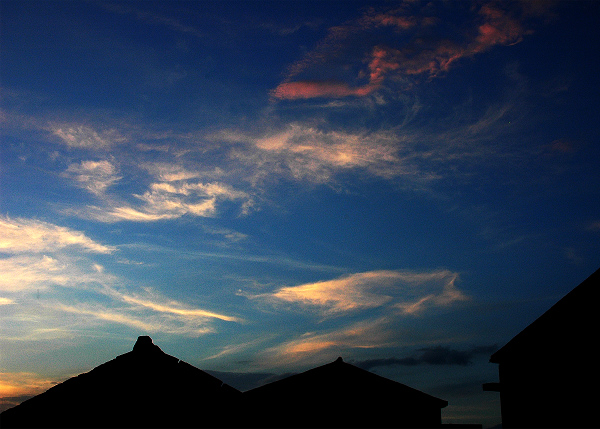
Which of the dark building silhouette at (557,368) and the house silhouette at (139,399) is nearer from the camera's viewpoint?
the house silhouette at (139,399)

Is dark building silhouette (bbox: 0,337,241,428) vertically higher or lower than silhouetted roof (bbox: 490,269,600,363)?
lower

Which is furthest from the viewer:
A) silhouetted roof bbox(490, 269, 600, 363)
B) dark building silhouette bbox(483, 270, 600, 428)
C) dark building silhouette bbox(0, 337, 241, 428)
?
silhouetted roof bbox(490, 269, 600, 363)

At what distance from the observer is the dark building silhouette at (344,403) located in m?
16.3

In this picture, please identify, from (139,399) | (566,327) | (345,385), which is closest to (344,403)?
(345,385)

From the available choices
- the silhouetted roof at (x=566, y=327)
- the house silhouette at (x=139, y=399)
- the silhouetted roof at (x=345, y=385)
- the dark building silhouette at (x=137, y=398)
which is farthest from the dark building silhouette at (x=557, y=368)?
the dark building silhouette at (x=137, y=398)

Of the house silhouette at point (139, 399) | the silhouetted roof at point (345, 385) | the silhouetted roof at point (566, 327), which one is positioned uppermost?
the silhouetted roof at point (566, 327)

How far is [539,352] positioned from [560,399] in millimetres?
1845

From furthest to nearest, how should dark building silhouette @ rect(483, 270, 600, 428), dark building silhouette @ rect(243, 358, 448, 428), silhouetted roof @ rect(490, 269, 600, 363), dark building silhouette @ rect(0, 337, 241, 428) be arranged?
silhouetted roof @ rect(490, 269, 600, 363)
dark building silhouette @ rect(483, 270, 600, 428)
dark building silhouette @ rect(243, 358, 448, 428)
dark building silhouette @ rect(0, 337, 241, 428)

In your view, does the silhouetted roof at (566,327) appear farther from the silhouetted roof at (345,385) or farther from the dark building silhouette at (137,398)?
the dark building silhouette at (137,398)

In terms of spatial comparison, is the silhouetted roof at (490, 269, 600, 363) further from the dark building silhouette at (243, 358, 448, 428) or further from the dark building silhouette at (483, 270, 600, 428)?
the dark building silhouette at (243, 358, 448, 428)

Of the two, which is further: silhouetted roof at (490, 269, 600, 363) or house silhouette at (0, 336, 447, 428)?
silhouetted roof at (490, 269, 600, 363)

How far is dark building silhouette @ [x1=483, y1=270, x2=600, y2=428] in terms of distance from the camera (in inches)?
647

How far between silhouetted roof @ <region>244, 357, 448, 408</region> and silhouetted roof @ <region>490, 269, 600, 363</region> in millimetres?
4933

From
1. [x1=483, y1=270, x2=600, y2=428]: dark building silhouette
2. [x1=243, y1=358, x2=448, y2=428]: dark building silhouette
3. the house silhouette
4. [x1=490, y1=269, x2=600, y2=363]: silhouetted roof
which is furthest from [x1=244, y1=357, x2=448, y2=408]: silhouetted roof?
the house silhouette
